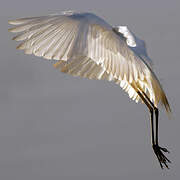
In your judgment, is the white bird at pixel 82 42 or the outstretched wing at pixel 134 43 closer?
the white bird at pixel 82 42

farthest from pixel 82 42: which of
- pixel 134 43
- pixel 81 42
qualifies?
pixel 134 43

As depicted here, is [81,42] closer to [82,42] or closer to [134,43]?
[82,42]

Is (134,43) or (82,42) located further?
(134,43)

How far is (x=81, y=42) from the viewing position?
12.5 metres

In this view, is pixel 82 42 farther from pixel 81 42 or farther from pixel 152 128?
pixel 152 128

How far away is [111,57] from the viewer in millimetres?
12789

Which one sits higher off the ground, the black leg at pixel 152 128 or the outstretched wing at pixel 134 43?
the outstretched wing at pixel 134 43

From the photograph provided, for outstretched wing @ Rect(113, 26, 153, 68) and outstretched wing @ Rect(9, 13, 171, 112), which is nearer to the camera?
outstretched wing @ Rect(9, 13, 171, 112)

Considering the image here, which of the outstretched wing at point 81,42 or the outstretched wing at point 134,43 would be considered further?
the outstretched wing at point 134,43

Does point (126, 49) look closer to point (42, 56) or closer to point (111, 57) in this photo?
point (111, 57)

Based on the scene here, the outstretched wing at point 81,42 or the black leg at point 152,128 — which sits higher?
the outstretched wing at point 81,42

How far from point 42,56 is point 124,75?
139 cm

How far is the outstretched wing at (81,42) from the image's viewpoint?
12367 mm

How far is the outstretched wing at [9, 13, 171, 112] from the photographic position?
487 inches
